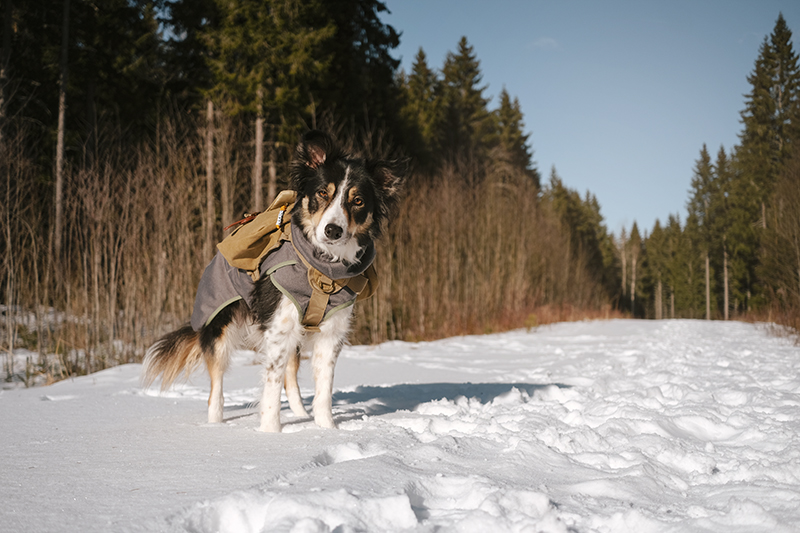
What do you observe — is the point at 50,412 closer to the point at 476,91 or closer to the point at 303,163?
the point at 303,163

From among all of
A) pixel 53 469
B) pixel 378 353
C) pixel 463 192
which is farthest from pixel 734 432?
pixel 463 192

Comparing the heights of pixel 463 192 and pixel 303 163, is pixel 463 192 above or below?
above

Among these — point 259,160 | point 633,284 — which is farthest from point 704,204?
point 259,160

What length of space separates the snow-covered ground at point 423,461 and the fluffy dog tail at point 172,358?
0.31m

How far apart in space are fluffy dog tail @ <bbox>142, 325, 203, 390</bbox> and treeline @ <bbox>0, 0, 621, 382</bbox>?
3865 mm

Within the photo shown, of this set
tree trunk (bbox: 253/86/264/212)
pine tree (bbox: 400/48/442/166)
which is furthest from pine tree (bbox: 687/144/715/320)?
tree trunk (bbox: 253/86/264/212)

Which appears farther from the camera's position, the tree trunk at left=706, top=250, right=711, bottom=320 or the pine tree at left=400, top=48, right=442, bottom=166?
the tree trunk at left=706, top=250, right=711, bottom=320

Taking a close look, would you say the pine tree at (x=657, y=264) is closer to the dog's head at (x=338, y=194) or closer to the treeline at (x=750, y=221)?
the treeline at (x=750, y=221)

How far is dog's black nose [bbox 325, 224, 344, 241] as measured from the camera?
3.22 metres

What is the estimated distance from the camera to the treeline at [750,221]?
2061 cm

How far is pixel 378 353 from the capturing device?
9.16 m

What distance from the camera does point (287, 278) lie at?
3.44m

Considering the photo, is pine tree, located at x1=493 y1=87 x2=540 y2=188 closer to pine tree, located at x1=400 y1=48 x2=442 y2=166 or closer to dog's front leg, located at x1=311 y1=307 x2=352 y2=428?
pine tree, located at x1=400 y1=48 x2=442 y2=166

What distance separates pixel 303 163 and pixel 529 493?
255cm
